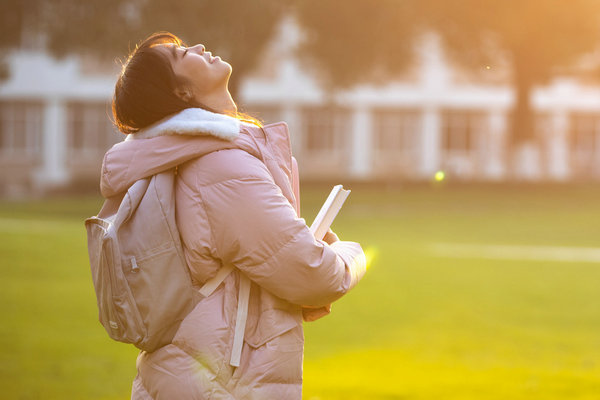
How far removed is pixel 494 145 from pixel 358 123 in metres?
8.12

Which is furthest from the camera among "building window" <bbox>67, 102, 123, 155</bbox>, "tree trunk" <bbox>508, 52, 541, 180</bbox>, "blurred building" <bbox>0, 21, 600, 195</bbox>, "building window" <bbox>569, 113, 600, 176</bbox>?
"building window" <bbox>569, 113, 600, 176</bbox>

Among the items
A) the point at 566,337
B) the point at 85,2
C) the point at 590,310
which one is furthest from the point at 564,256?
the point at 85,2

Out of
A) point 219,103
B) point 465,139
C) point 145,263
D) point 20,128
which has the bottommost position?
point 465,139

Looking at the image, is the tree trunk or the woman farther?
the tree trunk

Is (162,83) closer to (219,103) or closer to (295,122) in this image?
(219,103)

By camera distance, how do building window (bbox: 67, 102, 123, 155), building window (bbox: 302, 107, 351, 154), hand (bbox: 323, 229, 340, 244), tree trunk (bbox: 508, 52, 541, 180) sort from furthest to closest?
building window (bbox: 302, 107, 351, 154), building window (bbox: 67, 102, 123, 155), tree trunk (bbox: 508, 52, 541, 180), hand (bbox: 323, 229, 340, 244)

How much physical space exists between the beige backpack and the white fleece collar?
127 millimetres

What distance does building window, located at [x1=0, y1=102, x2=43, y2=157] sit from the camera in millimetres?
47094

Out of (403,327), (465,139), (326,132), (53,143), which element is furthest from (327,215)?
(465,139)

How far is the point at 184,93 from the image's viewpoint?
255cm

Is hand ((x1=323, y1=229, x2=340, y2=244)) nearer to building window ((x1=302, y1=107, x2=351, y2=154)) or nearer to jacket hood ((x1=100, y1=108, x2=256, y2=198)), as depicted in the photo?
jacket hood ((x1=100, y1=108, x2=256, y2=198))

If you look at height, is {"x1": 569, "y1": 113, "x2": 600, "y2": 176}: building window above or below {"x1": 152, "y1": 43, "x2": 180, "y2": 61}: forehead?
below

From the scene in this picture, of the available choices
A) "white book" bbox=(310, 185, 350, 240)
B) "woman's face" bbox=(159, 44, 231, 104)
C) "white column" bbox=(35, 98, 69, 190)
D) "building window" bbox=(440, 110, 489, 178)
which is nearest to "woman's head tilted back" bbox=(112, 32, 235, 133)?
"woman's face" bbox=(159, 44, 231, 104)

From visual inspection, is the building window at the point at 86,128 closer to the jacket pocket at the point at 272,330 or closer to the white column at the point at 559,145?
the white column at the point at 559,145
